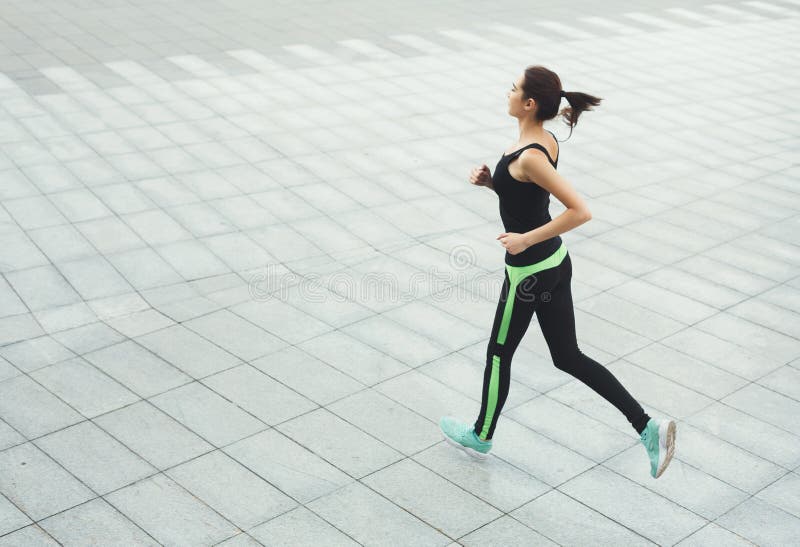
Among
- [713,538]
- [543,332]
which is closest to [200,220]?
[543,332]

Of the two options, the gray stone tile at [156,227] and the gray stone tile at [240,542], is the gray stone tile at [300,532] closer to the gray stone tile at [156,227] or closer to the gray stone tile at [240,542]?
the gray stone tile at [240,542]

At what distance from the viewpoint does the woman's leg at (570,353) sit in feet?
15.3

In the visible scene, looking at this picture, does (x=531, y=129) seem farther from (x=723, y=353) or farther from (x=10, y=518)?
(x=10, y=518)

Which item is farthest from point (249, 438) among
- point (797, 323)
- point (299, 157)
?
point (299, 157)

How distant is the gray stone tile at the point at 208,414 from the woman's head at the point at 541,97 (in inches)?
86.0

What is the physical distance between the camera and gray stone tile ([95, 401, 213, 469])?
484 cm

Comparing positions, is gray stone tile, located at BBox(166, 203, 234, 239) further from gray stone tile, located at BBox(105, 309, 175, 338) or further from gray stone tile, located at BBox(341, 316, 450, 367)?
gray stone tile, located at BBox(341, 316, 450, 367)

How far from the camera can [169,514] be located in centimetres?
438

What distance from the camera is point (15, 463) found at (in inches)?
185

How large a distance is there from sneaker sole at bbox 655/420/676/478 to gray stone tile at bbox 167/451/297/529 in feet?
5.93

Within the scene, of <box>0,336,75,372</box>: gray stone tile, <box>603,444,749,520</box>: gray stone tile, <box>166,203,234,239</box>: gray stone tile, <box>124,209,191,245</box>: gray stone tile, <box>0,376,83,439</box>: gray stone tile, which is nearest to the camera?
<box>603,444,749,520</box>: gray stone tile

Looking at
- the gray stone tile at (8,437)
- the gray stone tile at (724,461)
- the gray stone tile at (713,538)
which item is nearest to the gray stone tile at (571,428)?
the gray stone tile at (724,461)

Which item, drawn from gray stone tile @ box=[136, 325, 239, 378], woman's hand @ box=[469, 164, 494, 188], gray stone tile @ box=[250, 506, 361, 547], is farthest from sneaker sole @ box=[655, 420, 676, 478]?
gray stone tile @ box=[136, 325, 239, 378]

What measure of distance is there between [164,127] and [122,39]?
154 inches
